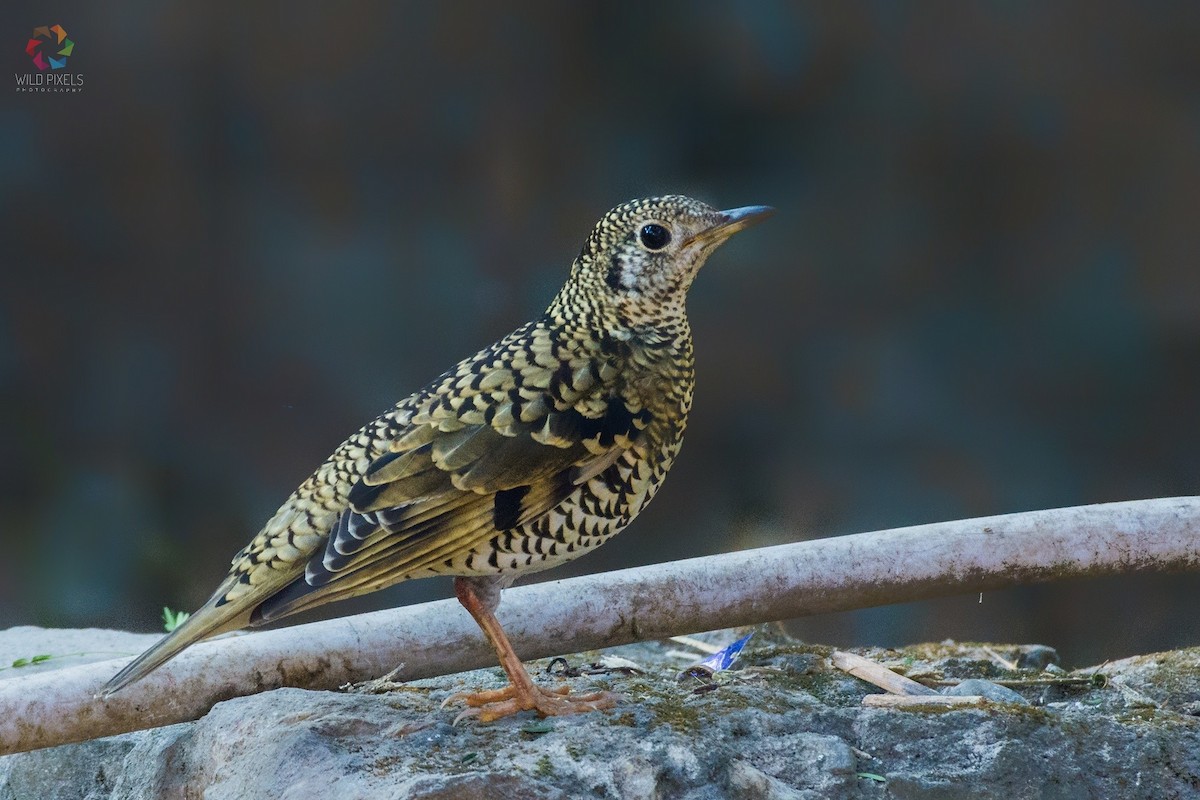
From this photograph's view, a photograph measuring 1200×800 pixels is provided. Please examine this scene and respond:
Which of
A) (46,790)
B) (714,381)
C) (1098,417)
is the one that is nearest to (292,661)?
(46,790)

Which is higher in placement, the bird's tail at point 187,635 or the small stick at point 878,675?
the bird's tail at point 187,635

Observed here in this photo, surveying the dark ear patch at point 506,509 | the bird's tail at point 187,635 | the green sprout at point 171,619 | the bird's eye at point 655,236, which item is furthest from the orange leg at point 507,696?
the green sprout at point 171,619

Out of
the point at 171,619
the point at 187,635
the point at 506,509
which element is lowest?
the point at 171,619

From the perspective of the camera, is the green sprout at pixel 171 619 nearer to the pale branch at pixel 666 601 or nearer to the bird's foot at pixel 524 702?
the pale branch at pixel 666 601

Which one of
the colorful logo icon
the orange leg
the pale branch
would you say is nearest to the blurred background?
the colorful logo icon

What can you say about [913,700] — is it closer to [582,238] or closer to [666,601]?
[666,601]

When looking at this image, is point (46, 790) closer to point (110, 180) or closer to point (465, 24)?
point (110, 180)

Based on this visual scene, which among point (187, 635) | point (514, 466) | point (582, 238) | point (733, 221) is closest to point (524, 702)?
point (514, 466)
